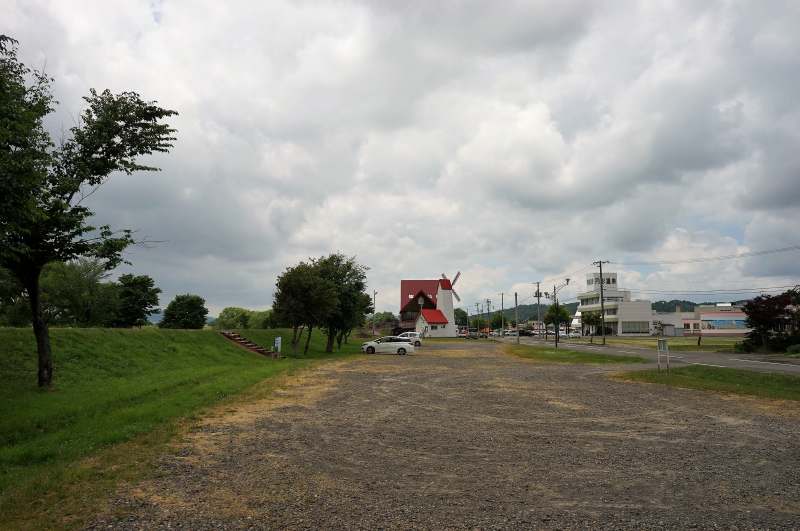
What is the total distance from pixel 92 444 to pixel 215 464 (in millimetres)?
2943

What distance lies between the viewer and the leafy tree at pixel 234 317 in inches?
4483

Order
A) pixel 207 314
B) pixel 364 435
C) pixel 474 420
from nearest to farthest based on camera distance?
1. pixel 364 435
2. pixel 474 420
3. pixel 207 314

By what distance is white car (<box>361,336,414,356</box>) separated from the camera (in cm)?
4562

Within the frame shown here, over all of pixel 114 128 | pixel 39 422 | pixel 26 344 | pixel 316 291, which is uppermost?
pixel 114 128

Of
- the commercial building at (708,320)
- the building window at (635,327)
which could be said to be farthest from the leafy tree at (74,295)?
the commercial building at (708,320)

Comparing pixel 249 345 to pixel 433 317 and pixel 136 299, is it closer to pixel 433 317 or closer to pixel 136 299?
pixel 136 299

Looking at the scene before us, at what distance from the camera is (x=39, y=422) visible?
12.0 metres

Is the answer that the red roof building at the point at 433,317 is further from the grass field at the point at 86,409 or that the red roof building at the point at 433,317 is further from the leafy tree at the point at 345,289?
the grass field at the point at 86,409

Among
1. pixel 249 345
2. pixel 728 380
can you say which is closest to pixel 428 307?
pixel 249 345

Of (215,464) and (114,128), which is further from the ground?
(114,128)

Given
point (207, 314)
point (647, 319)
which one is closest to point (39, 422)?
point (207, 314)

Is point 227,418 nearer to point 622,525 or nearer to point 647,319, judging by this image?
point 622,525

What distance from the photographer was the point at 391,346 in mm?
46031

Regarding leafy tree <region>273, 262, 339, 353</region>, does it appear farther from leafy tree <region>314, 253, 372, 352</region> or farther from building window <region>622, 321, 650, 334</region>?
building window <region>622, 321, 650, 334</region>
